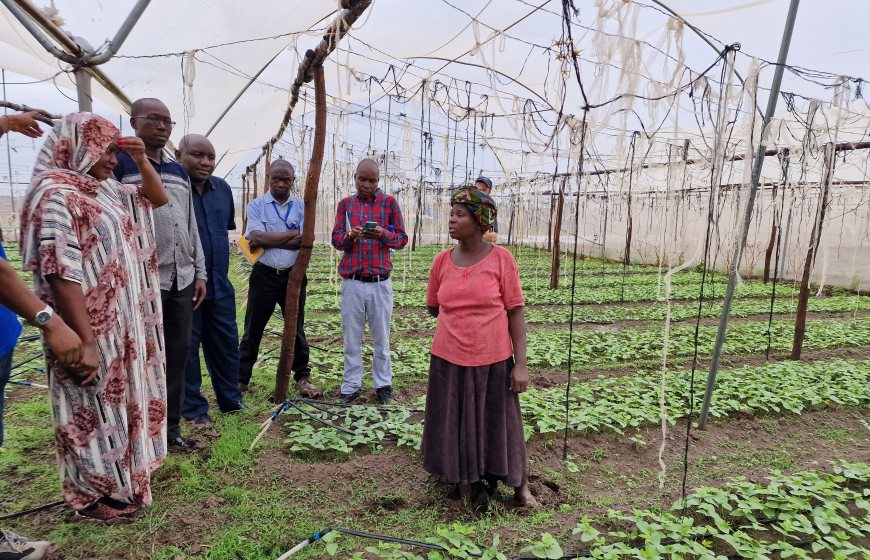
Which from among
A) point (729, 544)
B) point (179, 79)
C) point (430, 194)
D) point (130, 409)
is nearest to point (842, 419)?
point (729, 544)

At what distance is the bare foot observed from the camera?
2.73 meters

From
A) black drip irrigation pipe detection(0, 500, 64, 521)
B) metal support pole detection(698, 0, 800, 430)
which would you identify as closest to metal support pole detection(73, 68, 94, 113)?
black drip irrigation pipe detection(0, 500, 64, 521)

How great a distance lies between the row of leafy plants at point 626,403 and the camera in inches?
141

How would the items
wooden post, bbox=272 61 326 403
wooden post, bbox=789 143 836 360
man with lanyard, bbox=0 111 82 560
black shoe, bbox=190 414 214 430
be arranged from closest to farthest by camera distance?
man with lanyard, bbox=0 111 82 560, black shoe, bbox=190 414 214 430, wooden post, bbox=272 61 326 403, wooden post, bbox=789 143 836 360

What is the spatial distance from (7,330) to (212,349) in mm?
1685

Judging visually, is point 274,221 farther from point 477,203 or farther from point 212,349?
point 477,203

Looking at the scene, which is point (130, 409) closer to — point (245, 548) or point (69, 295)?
point (69, 295)

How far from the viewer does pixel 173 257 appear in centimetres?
297

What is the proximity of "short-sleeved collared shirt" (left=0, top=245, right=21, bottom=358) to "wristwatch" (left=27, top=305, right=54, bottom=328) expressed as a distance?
25 cm

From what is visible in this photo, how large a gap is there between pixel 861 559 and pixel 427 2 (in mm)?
5811

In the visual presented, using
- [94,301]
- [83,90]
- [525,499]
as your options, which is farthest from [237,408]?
[83,90]

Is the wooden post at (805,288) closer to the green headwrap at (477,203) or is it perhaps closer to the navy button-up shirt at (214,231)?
the green headwrap at (477,203)

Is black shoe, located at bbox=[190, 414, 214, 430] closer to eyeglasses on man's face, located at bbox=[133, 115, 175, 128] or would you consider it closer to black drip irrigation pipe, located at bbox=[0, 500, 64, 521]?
black drip irrigation pipe, located at bbox=[0, 500, 64, 521]

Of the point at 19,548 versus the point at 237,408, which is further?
the point at 237,408
